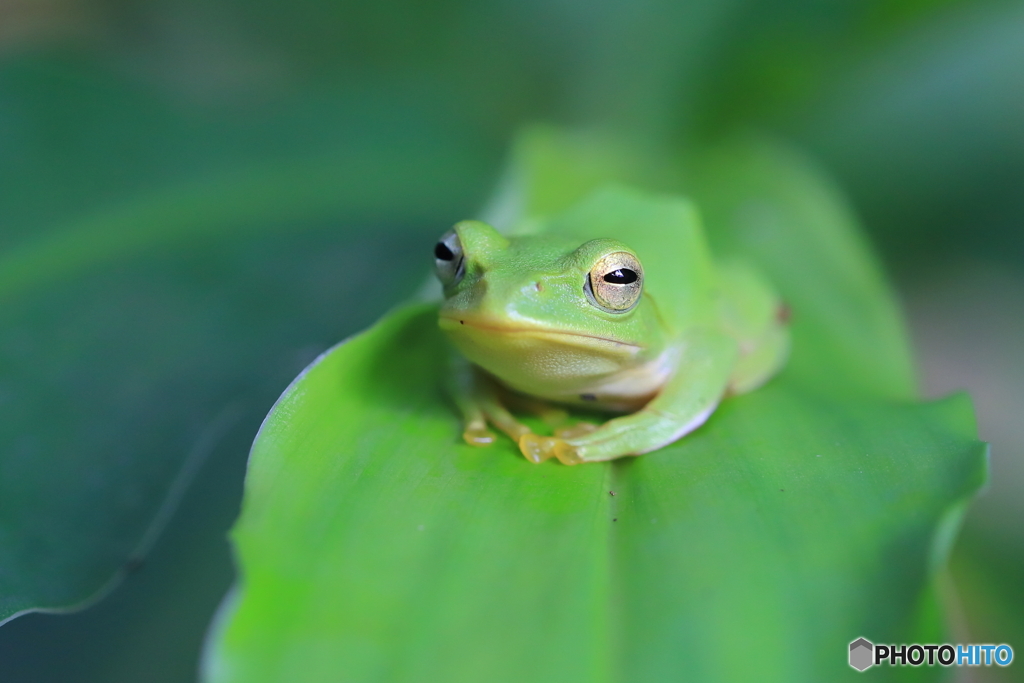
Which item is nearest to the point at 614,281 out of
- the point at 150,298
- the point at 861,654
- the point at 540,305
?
the point at 540,305

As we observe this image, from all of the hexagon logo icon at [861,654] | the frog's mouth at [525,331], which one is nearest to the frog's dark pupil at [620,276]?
the frog's mouth at [525,331]

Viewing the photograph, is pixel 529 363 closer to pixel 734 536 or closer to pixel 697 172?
pixel 734 536

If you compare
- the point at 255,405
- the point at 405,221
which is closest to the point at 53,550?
the point at 255,405

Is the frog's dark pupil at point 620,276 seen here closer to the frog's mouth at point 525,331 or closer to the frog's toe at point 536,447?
the frog's mouth at point 525,331

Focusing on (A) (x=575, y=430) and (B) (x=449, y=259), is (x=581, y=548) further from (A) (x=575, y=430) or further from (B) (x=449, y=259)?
(B) (x=449, y=259)

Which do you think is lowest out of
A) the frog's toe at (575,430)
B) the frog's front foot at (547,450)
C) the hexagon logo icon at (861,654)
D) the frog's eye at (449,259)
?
the hexagon logo icon at (861,654)
